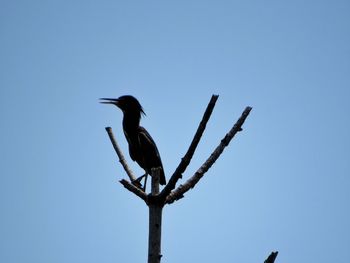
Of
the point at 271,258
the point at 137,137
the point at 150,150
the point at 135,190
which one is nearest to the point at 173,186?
the point at 135,190

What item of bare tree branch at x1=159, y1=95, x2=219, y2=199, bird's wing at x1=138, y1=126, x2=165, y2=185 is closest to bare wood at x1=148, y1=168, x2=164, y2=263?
bare tree branch at x1=159, y1=95, x2=219, y2=199

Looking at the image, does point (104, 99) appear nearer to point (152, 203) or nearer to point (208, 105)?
point (152, 203)

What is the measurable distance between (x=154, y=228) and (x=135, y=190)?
0.65 m

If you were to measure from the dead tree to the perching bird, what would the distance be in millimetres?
2633

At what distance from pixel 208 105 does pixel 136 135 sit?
12.9 ft

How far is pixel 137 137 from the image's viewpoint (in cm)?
702

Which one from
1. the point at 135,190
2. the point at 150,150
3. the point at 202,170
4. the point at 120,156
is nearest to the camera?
the point at 202,170

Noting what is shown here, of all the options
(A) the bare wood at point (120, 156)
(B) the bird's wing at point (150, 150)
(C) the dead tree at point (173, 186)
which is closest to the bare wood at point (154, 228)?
(C) the dead tree at point (173, 186)

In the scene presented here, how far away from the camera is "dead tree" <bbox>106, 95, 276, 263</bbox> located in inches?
135

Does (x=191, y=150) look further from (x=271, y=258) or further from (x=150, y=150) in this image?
(x=150, y=150)

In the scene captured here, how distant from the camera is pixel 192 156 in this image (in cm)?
354

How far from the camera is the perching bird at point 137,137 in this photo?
6.89 meters

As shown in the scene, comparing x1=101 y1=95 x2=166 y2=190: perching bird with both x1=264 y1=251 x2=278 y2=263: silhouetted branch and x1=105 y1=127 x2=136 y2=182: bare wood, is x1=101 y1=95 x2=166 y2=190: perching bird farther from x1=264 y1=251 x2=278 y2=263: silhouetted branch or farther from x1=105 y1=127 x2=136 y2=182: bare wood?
x1=264 y1=251 x2=278 y2=263: silhouetted branch

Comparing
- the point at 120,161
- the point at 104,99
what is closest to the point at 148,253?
the point at 120,161
